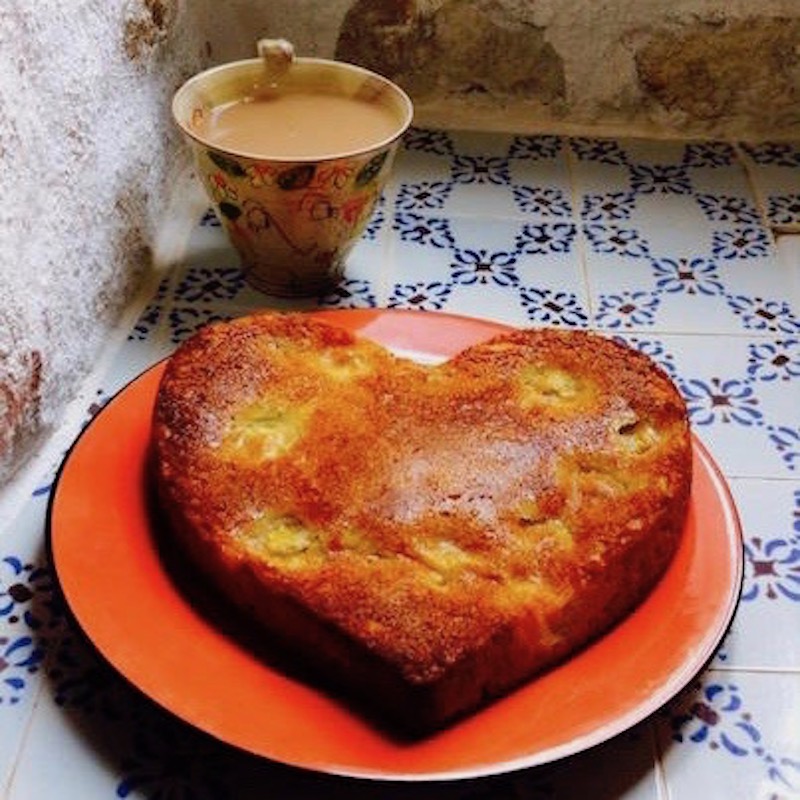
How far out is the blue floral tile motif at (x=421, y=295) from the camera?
90 cm

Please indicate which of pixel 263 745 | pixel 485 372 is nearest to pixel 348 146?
pixel 485 372

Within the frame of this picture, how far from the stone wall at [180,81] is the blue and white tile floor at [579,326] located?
0.03 meters

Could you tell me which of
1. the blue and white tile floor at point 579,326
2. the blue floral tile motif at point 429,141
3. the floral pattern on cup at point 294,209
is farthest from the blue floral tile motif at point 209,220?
the blue floral tile motif at point 429,141

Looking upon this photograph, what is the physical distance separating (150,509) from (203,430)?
0.20 ft

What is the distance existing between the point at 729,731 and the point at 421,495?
20 centimetres

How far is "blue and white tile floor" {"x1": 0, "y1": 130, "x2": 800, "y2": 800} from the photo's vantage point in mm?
571

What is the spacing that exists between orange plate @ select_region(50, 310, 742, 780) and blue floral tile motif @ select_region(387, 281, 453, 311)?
0.28 metres

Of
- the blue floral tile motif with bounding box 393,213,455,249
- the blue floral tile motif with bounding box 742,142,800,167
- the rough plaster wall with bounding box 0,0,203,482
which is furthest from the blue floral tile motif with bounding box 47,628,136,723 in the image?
the blue floral tile motif with bounding box 742,142,800,167

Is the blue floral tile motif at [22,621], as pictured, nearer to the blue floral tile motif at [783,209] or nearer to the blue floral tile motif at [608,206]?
the blue floral tile motif at [608,206]

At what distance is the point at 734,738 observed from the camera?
599 mm

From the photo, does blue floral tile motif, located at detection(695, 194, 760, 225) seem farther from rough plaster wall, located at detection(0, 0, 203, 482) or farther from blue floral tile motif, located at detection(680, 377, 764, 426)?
rough plaster wall, located at detection(0, 0, 203, 482)

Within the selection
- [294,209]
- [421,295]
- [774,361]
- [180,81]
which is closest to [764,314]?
[774,361]

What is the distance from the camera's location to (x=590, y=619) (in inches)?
23.0

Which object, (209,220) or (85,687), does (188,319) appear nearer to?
(209,220)
